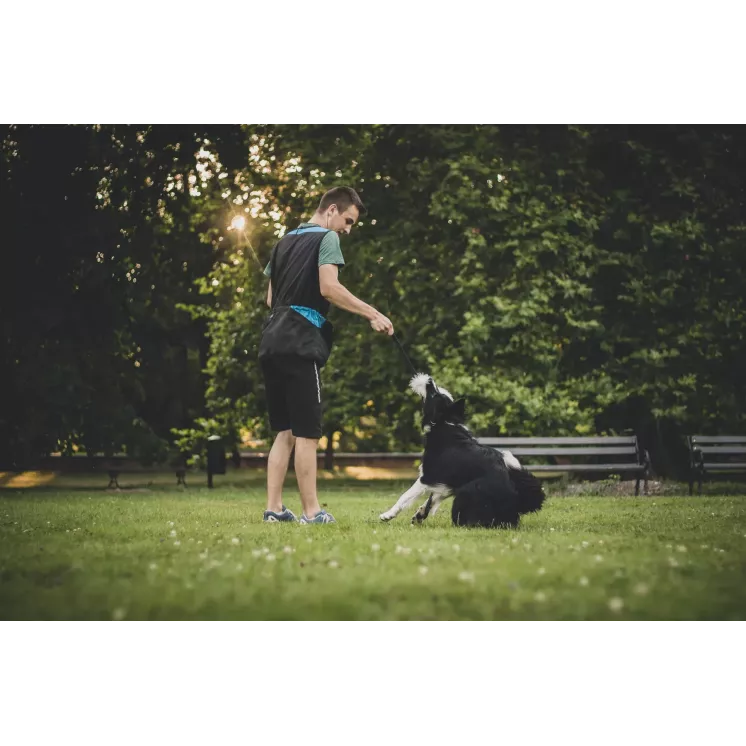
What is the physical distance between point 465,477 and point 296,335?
1.51m

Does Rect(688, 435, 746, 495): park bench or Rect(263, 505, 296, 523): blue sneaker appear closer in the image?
Rect(263, 505, 296, 523): blue sneaker

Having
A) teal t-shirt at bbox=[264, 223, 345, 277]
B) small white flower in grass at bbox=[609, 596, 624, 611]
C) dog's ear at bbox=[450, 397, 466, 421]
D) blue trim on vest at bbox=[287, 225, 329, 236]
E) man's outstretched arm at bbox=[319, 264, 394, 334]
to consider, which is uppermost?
blue trim on vest at bbox=[287, 225, 329, 236]

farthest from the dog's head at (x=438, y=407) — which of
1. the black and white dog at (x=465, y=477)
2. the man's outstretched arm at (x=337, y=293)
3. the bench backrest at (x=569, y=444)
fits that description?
the bench backrest at (x=569, y=444)

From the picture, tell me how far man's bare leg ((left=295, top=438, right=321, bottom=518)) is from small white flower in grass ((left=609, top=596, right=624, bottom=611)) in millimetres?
2417

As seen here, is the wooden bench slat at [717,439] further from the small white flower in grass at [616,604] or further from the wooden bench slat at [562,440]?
the small white flower in grass at [616,604]

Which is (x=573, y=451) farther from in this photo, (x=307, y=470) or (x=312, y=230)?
(x=312, y=230)

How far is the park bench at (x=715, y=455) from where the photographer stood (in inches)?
378

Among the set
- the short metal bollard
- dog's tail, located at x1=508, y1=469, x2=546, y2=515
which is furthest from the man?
the short metal bollard

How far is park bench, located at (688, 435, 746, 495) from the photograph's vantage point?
31.5 ft

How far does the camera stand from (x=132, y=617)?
368 centimetres

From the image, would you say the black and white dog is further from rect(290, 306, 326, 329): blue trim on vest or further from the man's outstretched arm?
rect(290, 306, 326, 329): blue trim on vest

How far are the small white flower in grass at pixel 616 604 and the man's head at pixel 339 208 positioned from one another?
10.8ft
